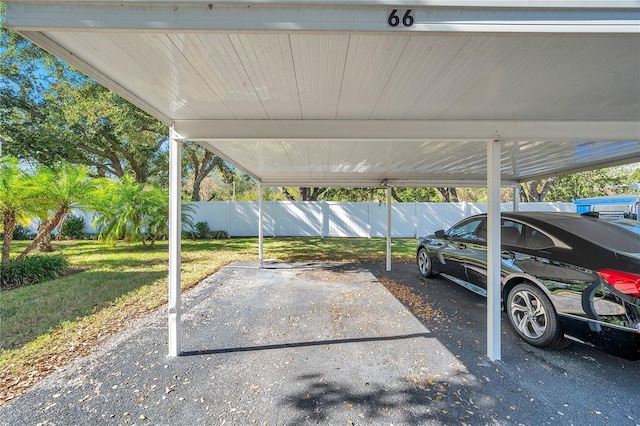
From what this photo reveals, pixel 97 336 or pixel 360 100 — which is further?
pixel 97 336

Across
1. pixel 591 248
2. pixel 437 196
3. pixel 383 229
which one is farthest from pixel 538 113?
pixel 437 196

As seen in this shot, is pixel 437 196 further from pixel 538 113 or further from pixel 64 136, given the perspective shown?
pixel 64 136

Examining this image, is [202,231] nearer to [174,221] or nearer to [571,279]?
[174,221]

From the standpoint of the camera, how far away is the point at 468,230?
4.69 meters

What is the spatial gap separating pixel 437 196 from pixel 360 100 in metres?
22.2

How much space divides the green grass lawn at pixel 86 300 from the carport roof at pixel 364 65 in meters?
2.64

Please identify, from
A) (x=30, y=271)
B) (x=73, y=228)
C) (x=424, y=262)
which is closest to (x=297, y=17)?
(x=424, y=262)

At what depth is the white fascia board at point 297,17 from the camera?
121 centimetres

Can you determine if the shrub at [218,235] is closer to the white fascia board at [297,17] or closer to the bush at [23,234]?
the bush at [23,234]

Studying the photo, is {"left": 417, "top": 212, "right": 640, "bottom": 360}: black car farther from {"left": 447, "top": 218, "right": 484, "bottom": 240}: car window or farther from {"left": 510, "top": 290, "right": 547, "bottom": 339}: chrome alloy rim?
{"left": 447, "top": 218, "right": 484, "bottom": 240}: car window

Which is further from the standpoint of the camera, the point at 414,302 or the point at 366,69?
the point at 414,302

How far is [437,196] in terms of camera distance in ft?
73.2

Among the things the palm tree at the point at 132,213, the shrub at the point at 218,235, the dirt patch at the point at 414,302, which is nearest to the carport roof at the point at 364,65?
the dirt patch at the point at 414,302

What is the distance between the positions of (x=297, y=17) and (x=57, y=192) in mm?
6998
